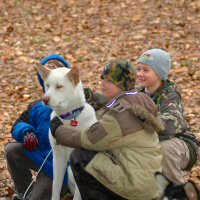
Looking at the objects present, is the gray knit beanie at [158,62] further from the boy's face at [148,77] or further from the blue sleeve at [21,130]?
the blue sleeve at [21,130]

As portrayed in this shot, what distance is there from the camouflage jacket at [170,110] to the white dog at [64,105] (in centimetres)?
68

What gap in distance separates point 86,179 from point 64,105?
2.11ft

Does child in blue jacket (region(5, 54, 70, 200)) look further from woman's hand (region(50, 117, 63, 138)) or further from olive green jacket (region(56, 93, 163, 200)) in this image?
olive green jacket (region(56, 93, 163, 200))

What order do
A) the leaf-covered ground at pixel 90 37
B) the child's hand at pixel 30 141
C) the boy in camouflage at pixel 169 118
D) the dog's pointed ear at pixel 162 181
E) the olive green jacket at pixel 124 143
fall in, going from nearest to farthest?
the dog's pointed ear at pixel 162 181 < the olive green jacket at pixel 124 143 < the boy in camouflage at pixel 169 118 < the child's hand at pixel 30 141 < the leaf-covered ground at pixel 90 37

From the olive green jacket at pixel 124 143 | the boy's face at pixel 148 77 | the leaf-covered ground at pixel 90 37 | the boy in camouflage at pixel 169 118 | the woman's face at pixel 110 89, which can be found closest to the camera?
the olive green jacket at pixel 124 143

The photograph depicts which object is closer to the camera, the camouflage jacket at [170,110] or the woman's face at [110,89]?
the woman's face at [110,89]

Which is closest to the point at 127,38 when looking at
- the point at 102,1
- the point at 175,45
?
the point at 175,45

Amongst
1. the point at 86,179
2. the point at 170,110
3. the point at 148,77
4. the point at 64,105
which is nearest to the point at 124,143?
the point at 86,179

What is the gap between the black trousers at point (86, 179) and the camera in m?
4.42

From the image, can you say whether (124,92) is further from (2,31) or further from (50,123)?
(2,31)

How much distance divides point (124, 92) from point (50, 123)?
2.28 ft

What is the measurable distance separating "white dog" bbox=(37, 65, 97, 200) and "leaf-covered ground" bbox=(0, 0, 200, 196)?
10.8ft

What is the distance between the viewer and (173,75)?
948 cm

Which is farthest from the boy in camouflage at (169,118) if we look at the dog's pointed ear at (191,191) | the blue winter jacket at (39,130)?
the dog's pointed ear at (191,191)
